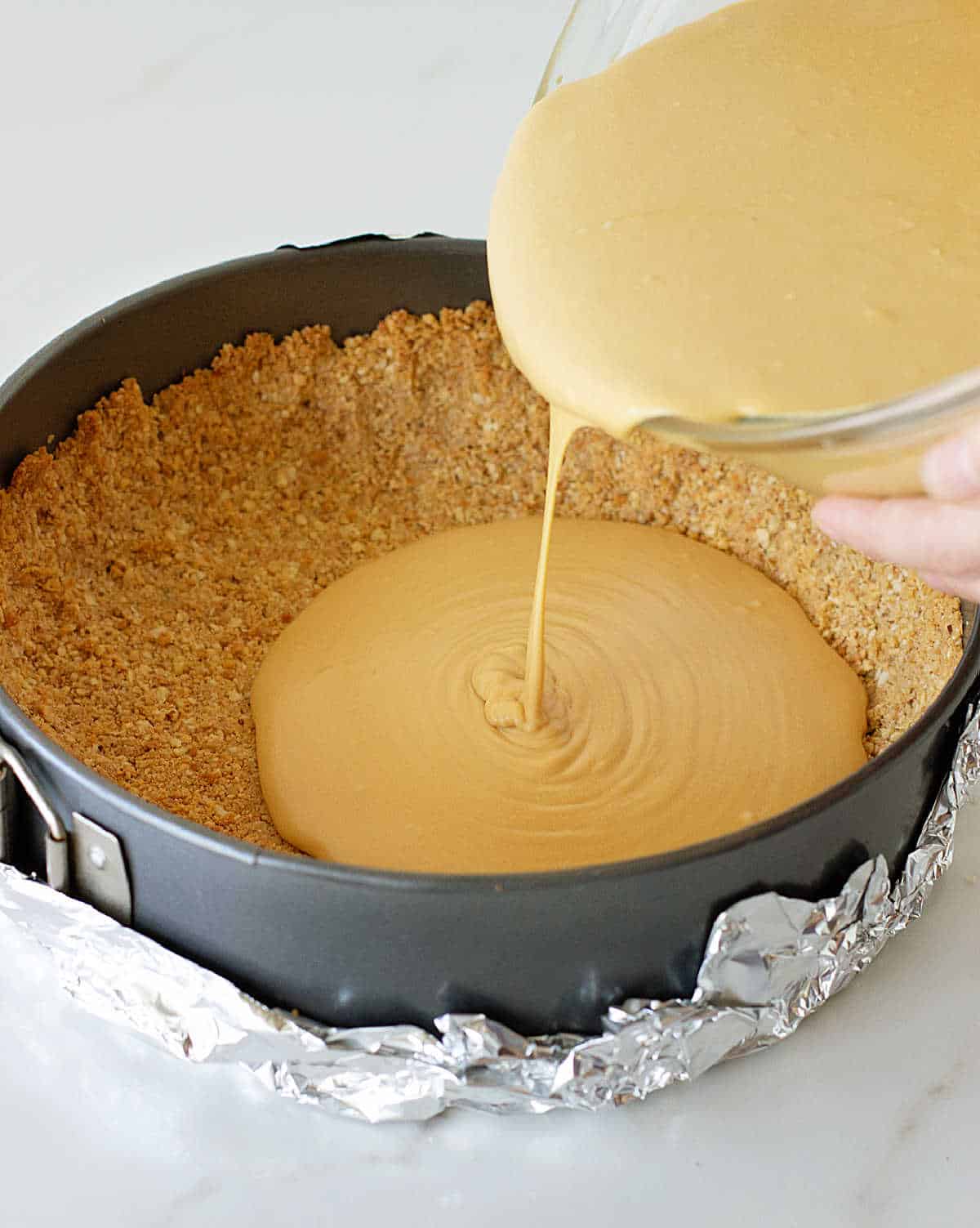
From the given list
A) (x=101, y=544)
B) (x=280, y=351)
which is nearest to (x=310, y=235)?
(x=280, y=351)

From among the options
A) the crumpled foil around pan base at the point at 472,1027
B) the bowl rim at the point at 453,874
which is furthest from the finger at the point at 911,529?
the crumpled foil around pan base at the point at 472,1027

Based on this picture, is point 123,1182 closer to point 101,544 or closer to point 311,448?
point 101,544

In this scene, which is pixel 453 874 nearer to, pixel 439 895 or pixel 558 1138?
pixel 439 895

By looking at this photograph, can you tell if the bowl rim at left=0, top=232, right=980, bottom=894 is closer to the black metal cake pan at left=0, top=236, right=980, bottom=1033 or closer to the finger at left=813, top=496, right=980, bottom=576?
the black metal cake pan at left=0, top=236, right=980, bottom=1033

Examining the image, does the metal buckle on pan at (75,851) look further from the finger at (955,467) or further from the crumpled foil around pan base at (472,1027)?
the finger at (955,467)

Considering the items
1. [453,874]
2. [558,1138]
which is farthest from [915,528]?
[558,1138]
